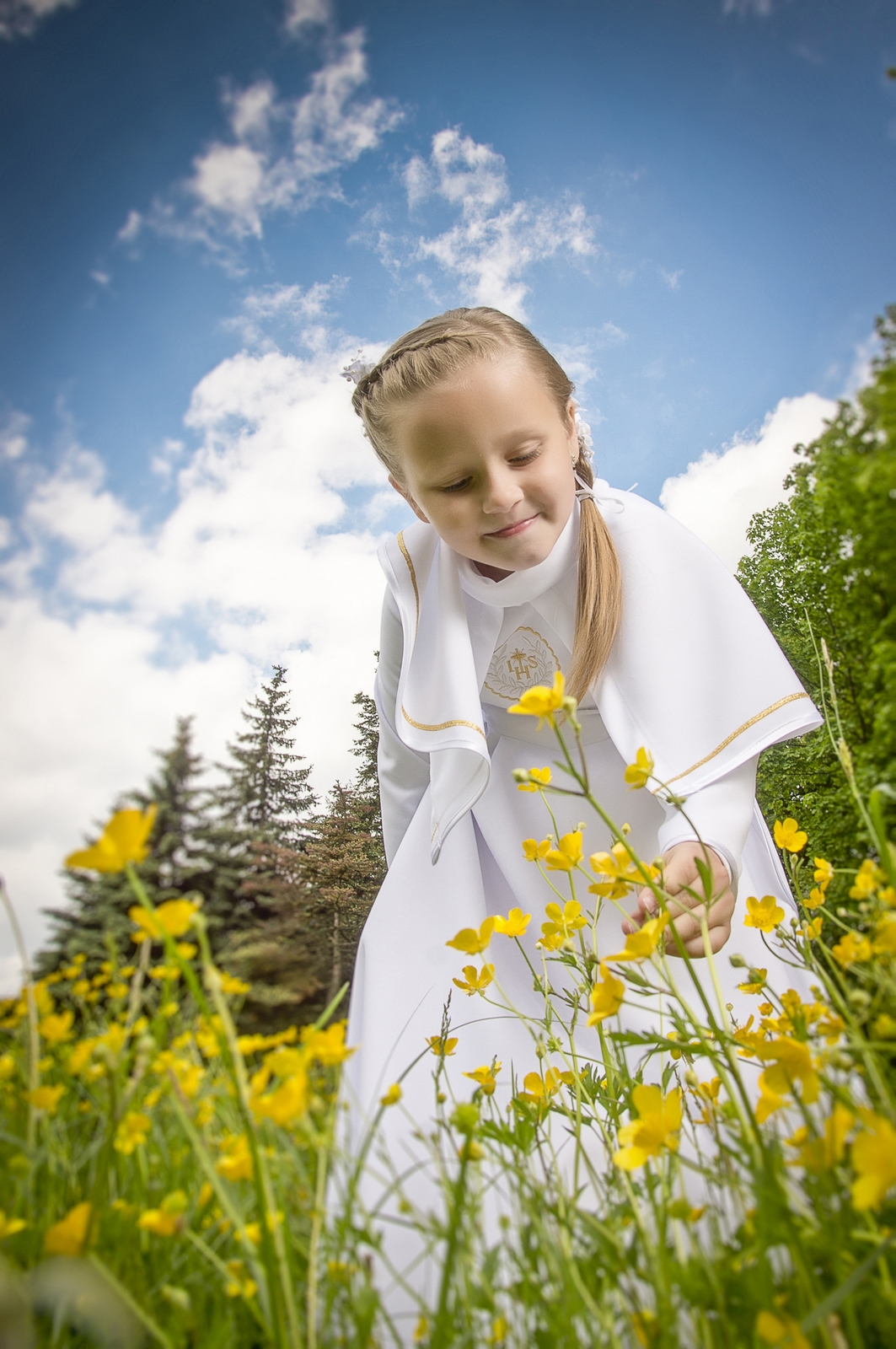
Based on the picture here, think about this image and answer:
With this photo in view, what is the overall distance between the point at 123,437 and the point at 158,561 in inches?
13.4

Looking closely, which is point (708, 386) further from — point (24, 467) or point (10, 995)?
point (10, 995)

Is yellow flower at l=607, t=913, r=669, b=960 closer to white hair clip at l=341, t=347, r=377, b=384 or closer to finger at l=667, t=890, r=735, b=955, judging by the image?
finger at l=667, t=890, r=735, b=955

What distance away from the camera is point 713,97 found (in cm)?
131

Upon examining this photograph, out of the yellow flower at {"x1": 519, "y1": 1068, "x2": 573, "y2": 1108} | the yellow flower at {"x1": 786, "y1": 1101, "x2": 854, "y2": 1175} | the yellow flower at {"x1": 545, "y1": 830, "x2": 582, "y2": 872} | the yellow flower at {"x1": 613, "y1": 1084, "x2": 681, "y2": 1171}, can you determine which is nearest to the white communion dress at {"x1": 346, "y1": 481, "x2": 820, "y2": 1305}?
the yellow flower at {"x1": 519, "y1": 1068, "x2": 573, "y2": 1108}

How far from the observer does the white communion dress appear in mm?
1499

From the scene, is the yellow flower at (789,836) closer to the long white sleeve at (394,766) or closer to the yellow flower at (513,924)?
the yellow flower at (513,924)

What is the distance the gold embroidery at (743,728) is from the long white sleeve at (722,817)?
5cm

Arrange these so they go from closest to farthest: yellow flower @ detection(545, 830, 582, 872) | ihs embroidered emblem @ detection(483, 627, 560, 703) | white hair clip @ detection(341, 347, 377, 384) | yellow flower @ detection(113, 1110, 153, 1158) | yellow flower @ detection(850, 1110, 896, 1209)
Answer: yellow flower @ detection(850, 1110, 896, 1209) < yellow flower @ detection(113, 1110, 153, 1158) < yellow flower @ detection(545, 830, 582, 872) < ihs embroidered emblem @ detection(483, 627, 560, 703) < white hair clip @ detection(341, 347, 377, 384)

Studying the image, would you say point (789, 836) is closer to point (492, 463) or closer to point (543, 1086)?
point (543, 1086)

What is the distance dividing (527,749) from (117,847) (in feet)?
5.48

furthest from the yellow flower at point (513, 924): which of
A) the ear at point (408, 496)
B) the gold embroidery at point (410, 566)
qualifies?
the ear at point (408, 496)

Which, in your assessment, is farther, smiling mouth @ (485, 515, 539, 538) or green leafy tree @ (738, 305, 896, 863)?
smiling mouth @ (485, 515, 539, 538)

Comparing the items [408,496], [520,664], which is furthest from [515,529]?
[408,496]

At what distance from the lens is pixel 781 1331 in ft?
1.36
